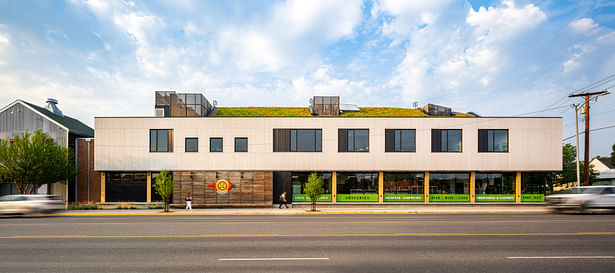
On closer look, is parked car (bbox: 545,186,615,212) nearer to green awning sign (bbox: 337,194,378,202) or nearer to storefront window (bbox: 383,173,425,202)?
storefront window (bbox: 383,173,425,202)

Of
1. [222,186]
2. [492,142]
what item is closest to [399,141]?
[492,142]

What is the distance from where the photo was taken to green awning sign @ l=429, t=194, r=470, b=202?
26094 mm

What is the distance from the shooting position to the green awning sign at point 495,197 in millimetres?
26125

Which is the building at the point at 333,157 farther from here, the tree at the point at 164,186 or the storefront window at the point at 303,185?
the tree at the point at 164,186

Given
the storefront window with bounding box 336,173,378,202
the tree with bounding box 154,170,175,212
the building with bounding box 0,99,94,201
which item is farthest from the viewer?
the building with bounding box 0,99,94,201

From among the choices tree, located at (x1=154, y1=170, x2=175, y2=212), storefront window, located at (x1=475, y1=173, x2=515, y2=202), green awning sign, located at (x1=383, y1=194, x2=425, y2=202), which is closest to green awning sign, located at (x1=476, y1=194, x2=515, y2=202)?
storefront window, located at (x1=475, y1=173, x2=515, y2=202)

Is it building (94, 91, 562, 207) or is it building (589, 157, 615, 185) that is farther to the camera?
building (589, 157, 615, 185)

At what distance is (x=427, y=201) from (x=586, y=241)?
16.1 metres

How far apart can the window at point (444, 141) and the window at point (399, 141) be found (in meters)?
1.79

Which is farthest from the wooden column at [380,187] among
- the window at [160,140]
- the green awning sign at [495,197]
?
the window at [160,140]

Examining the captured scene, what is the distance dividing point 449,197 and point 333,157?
36.4 feet

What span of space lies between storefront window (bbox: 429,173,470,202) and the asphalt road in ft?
41.8

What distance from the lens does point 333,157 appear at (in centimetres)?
2589

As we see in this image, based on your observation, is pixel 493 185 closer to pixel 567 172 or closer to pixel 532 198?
pixel 532 198
